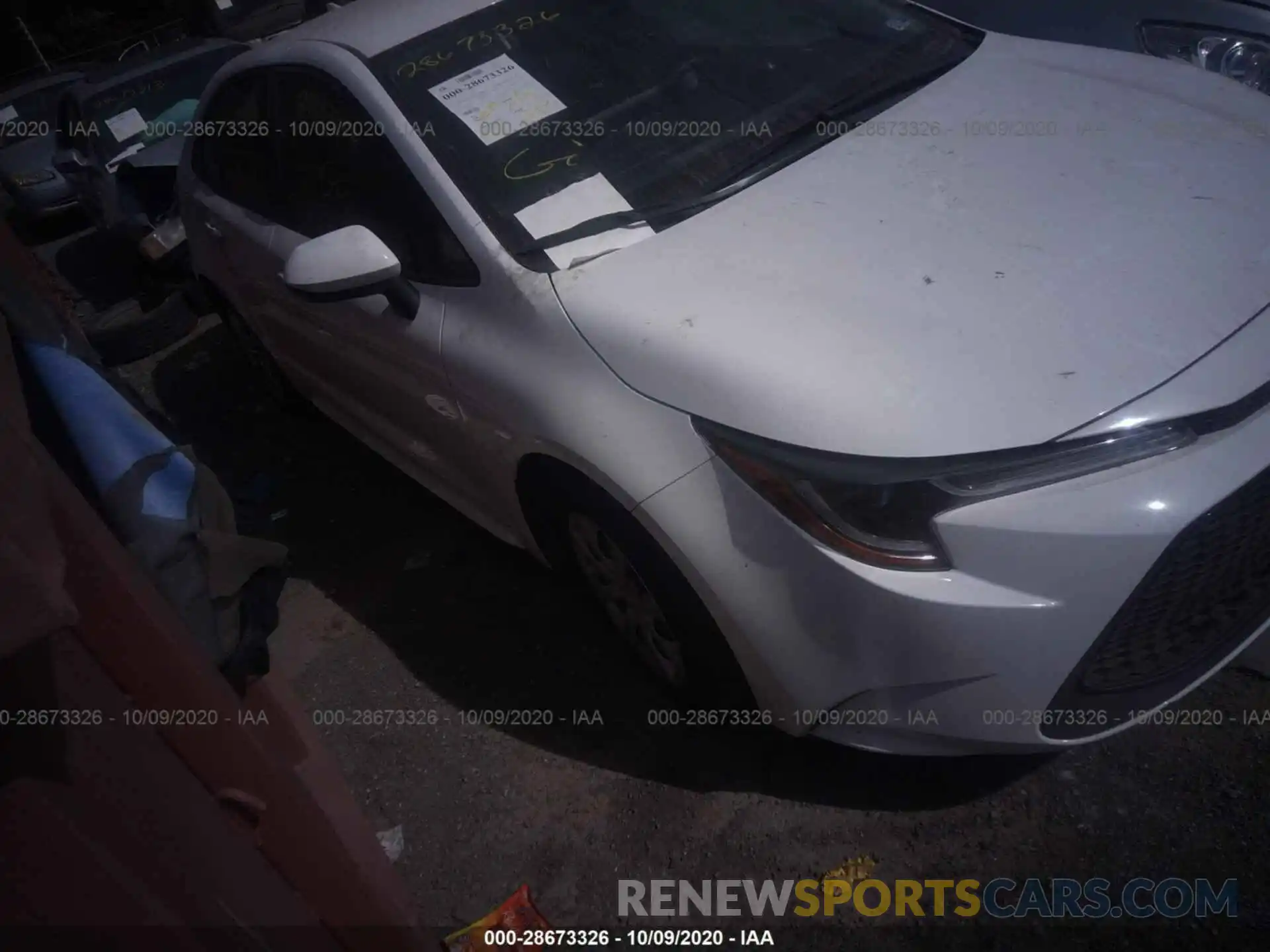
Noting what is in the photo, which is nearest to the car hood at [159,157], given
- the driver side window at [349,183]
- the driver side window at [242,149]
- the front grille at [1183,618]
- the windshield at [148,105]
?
the windshield at [148,105]

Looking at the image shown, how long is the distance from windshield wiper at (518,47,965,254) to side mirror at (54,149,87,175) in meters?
5.98

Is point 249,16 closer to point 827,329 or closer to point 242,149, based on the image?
point 242,149

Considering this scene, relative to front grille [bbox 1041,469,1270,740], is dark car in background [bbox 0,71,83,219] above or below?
above

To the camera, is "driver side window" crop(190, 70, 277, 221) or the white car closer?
the white car

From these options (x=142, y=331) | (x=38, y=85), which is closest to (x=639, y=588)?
(x=142, y=331)

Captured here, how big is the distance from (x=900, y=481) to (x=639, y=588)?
818 mm

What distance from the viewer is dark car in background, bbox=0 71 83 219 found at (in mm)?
8117

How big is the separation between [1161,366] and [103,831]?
1.80 metres

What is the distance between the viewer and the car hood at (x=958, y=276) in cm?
171

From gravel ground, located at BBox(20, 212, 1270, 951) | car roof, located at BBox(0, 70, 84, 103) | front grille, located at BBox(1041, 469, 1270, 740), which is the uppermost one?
car roof, located at BBox(0, 70, 84, 103)

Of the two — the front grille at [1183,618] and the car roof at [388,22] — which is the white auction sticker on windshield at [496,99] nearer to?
the car roof at [388,22]

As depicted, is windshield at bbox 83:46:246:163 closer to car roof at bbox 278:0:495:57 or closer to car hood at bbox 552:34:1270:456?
car roof at bbox 278:0:495:57

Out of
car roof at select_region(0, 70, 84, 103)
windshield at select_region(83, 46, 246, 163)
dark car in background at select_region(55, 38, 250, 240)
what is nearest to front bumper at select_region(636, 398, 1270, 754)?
dark car in background at select_region(55, 38, 250, 240)

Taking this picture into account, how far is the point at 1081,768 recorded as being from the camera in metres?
2.20
